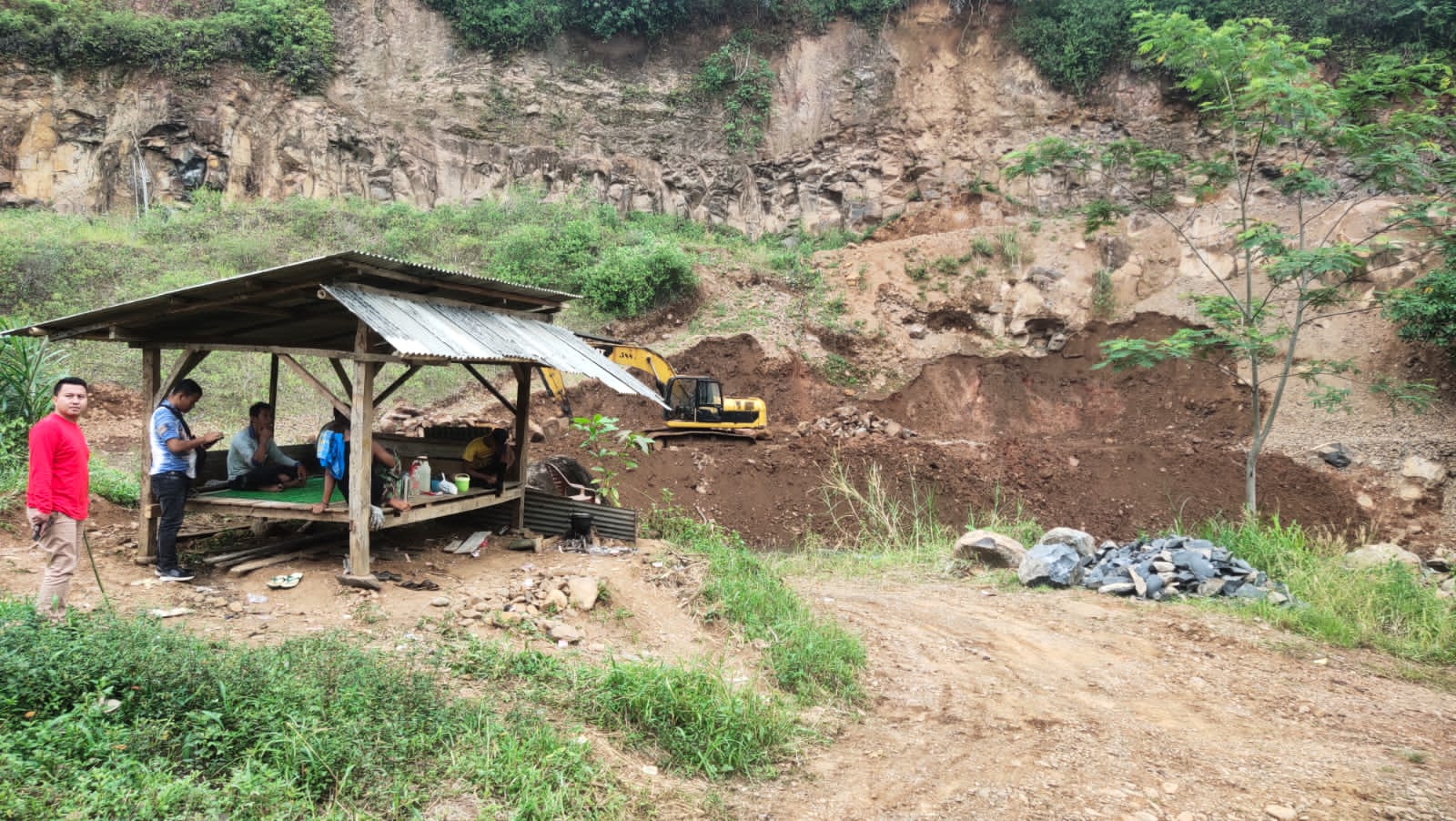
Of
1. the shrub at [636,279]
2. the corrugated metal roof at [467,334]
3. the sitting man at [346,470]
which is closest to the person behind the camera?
the corrugated metal roof at [467,334]

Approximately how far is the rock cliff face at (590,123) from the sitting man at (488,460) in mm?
18857

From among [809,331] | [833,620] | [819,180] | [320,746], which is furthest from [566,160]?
[320,746]

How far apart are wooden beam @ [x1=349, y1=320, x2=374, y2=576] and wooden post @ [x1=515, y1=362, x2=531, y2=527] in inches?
88.6

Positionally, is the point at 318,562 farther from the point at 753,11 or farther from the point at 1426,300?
the point at 753,11

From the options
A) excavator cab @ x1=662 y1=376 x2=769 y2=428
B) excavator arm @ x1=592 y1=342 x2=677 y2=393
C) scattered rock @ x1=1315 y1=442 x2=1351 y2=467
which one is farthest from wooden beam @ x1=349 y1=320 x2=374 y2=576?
scattered rock @ x1=1315 y1=442 x2=1351 y2=467

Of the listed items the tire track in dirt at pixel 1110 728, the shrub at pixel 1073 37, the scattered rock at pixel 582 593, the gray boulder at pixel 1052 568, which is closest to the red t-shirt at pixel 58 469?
the scattered rock at pixel 582 593

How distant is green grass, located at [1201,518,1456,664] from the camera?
744 cm

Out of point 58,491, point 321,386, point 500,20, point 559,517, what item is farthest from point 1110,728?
point 500,20

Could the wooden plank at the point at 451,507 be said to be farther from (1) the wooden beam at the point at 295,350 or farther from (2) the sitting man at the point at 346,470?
(1) the wooden beam at the point at 295,350

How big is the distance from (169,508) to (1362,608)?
1100 cm

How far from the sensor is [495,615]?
5.95 metres

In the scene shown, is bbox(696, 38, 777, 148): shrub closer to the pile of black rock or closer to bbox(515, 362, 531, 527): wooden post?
bbox(515, 362, 531, 527): wooden post

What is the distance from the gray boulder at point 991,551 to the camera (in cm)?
1017

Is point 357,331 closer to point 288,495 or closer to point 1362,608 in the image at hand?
point 288,495
